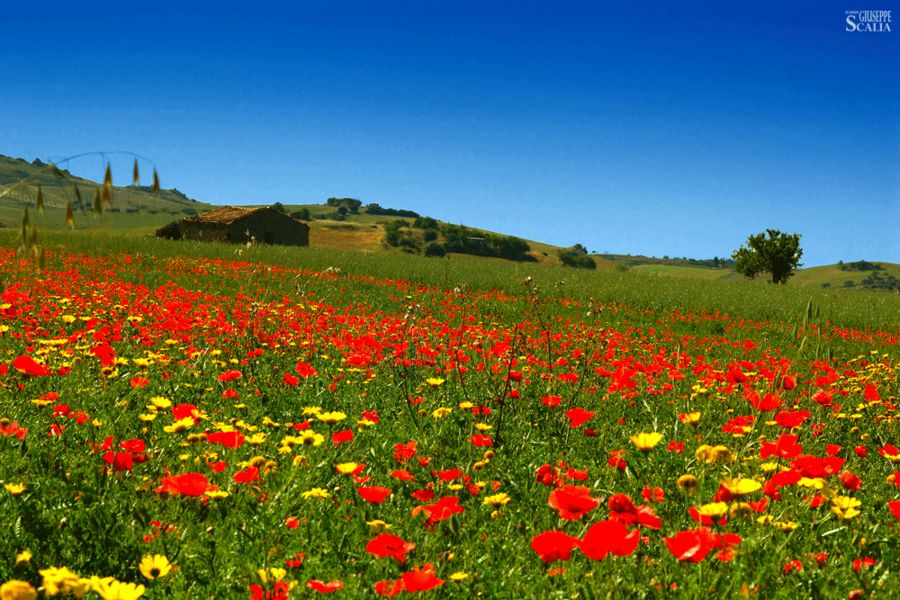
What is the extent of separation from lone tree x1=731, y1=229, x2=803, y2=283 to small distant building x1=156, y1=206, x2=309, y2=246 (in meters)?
46.2

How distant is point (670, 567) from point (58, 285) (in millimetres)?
10699

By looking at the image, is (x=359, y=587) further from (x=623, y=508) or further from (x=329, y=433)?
(x=329, y=433)

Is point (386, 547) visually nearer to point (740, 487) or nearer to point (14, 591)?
point (14, 591)

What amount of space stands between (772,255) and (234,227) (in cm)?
5151

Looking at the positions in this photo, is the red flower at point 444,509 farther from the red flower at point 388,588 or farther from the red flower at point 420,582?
the red flower at point 420,582

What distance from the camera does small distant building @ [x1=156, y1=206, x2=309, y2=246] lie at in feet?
167

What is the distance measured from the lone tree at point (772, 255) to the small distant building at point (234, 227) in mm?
46198

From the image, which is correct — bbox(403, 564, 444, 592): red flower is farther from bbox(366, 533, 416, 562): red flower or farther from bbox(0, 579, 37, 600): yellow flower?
bbox(0, 579, 37, 600): yellow flower

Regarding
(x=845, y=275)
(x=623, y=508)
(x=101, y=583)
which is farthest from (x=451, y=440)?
(x=845, y=275)

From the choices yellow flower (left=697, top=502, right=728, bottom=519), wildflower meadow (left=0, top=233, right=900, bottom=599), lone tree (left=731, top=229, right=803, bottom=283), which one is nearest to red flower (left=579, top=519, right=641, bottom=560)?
wildflower meadow (left=0, top=233, right=900, bottom=599)

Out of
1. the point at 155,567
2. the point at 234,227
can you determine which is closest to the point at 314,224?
the point at 234,227

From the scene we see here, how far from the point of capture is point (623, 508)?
7.18ft

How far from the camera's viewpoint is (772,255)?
6425 centimetres

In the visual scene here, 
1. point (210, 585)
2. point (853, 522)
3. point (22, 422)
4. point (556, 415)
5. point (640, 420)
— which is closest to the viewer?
point (210, 585)
